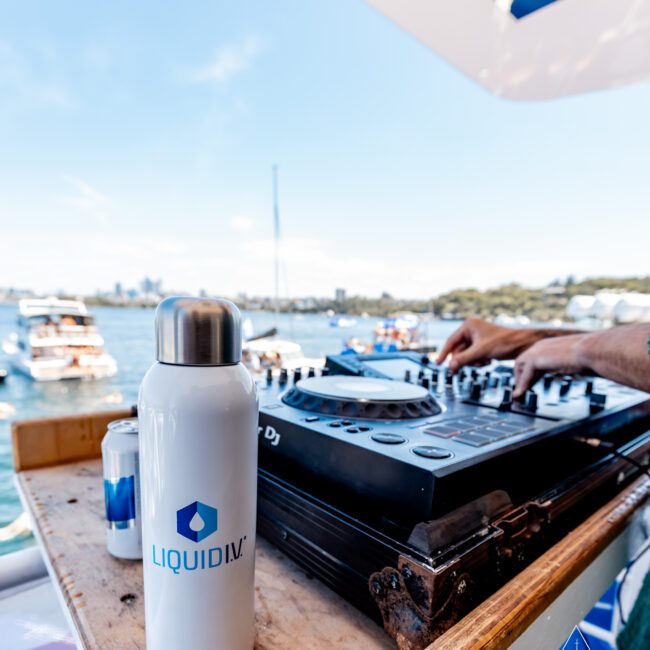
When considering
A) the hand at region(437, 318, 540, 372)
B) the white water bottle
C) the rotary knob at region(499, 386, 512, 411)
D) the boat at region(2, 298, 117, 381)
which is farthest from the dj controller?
the boat at region(2, 298, 117, 381)

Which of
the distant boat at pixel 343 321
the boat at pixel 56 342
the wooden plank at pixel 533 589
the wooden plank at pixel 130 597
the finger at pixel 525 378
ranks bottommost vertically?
the boat at pixel 56 342

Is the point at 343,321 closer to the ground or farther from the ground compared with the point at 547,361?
closer to the ground

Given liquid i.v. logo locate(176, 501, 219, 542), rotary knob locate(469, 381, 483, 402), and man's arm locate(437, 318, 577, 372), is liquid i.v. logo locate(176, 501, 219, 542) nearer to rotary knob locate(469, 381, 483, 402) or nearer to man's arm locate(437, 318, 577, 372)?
rotary knob locate(469, 381, 483, 402)

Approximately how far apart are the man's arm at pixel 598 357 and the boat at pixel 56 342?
13920 mm

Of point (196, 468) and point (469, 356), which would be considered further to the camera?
point (469, 356)

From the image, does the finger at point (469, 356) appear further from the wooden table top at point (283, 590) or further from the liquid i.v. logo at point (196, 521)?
the liquid i.v. logo at point (196, 521)

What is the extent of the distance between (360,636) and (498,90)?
1.75m

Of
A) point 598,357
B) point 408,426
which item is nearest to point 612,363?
point 598,357

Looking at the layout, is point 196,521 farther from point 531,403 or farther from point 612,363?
point 612,363

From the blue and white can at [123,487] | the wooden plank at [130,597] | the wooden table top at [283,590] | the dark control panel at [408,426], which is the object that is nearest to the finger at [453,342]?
the dark control panel at [408,426]

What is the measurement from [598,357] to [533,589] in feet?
1.46

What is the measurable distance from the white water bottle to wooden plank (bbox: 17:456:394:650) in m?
0.12

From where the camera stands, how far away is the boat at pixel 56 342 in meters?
11.9

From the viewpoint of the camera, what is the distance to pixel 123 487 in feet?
1.64
